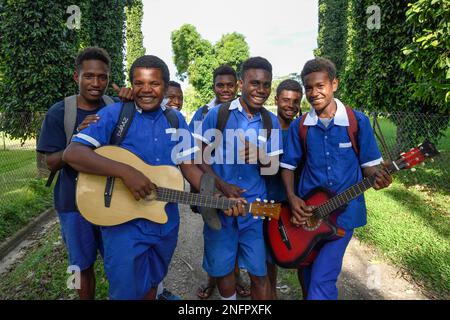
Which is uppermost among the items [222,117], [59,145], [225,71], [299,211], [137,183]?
[225,71]

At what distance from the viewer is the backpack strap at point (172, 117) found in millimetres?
2544

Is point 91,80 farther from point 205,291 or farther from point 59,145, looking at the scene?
point 205,291

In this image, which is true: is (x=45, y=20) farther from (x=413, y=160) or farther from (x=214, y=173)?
(x=413, y=160)

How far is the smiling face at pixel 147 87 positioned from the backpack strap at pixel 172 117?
5.5 inches

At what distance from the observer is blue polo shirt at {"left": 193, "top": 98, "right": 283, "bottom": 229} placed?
2.73m

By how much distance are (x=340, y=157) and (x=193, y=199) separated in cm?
127

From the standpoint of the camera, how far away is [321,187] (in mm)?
2662

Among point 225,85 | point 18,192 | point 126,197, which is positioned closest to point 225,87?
point 225,85

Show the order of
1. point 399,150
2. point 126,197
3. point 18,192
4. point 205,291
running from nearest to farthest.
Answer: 1. point 126,197
2. point 205,291
3. point 18,192
4. point 399,150

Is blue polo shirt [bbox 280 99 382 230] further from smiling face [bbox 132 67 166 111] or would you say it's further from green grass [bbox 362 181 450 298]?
green grass [bbox 362 181 450 298]

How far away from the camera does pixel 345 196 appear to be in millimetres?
2551

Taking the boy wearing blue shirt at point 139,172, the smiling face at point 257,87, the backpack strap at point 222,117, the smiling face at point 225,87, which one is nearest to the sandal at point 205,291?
the boy wearing blue shirt at point 139,172

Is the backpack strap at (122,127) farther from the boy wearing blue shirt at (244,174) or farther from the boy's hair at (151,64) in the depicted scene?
the boy wearing blue shirt at (244,174)
